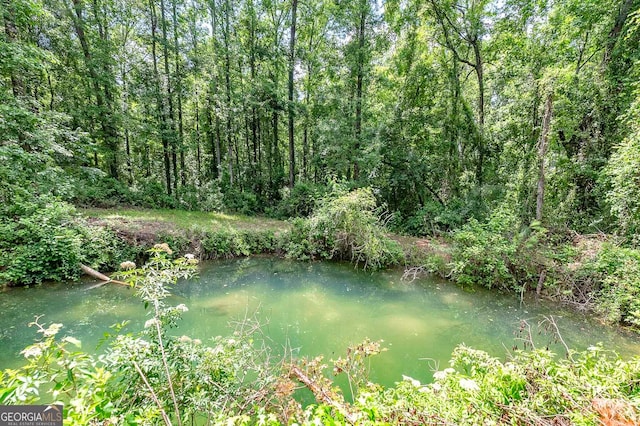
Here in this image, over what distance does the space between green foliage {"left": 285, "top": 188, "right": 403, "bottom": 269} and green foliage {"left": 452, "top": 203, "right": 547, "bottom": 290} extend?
5.97ft

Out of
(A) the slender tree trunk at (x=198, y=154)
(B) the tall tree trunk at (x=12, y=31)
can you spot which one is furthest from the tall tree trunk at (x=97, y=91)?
(A) the slender tree trunk at (x=198, y=154)

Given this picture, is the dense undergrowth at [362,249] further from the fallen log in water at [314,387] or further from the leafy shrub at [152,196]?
the fallen log in water at [314,387]

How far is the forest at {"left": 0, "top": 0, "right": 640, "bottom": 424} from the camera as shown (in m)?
2.26

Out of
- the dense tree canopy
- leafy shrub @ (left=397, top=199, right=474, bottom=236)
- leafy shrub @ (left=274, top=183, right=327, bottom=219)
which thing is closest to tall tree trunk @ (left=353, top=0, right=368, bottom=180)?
Result: the dense tree canopy

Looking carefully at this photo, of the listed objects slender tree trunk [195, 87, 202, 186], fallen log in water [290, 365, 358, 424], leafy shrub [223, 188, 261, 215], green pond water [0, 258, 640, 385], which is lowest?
green pond water [0, 258, 640, 385]

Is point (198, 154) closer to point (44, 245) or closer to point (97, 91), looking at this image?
point (97, 91)

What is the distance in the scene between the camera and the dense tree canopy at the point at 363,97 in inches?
274

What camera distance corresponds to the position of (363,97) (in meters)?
12.4

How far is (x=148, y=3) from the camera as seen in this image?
11734mm

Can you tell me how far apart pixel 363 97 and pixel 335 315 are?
10367 mm

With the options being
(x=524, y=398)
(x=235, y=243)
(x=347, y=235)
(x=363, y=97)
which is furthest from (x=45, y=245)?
(x=363, y=97)

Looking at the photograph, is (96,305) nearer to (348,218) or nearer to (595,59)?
(348,218)

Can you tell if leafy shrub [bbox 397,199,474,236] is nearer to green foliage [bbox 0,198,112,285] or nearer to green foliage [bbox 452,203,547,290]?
green foliage [bbox 452,203,547,290]

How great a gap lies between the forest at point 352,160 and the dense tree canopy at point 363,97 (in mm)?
77
